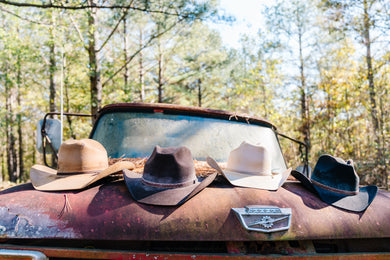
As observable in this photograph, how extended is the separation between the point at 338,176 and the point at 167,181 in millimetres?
1135

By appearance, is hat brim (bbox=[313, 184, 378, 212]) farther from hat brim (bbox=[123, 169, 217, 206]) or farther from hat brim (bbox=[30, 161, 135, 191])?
hat brim (bbox=[30, 161, 135, 191])

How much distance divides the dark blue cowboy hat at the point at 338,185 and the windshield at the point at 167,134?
0.78 m

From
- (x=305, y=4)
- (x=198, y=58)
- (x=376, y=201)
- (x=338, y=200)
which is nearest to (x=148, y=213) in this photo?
(x=338, y=200)

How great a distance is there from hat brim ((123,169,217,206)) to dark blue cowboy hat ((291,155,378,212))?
774 mm

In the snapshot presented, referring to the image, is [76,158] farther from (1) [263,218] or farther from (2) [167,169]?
(1) [263,218]

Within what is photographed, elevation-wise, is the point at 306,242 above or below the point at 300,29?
below

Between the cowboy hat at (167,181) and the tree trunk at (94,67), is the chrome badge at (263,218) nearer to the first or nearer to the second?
the cowboy hat at (167,181)

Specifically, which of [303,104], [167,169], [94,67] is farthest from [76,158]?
[303,104]

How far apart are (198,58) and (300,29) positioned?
297 inches

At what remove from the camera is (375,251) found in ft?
5.45

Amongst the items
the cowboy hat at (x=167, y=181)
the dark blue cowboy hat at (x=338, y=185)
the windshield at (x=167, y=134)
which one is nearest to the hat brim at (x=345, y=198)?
the dark blue cowboy hat at (x=338, y=185)

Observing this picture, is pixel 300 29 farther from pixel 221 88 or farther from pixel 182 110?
pixel 182 110

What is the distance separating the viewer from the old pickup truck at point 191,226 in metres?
1.42

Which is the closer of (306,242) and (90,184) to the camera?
(306,242)
